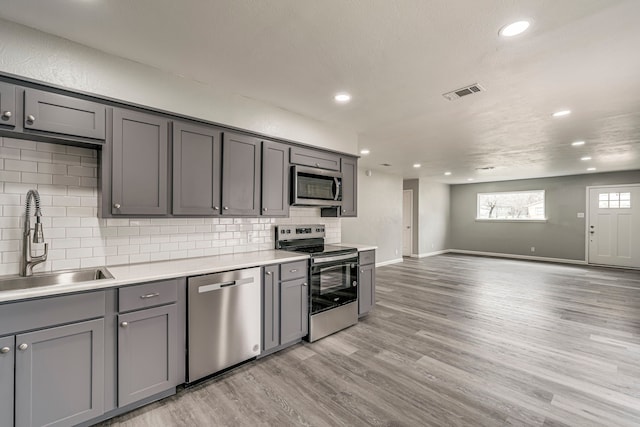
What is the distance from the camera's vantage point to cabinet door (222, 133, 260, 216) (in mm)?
2715

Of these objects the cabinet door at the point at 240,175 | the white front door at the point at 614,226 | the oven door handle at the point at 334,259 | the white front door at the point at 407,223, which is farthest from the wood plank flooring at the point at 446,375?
the white front door at the point at 407,223

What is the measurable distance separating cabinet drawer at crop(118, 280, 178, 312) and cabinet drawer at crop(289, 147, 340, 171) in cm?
182

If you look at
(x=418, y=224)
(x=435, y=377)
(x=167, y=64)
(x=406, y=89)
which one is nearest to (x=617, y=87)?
(x=406, y=89)

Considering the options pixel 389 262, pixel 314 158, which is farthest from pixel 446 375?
pixel 389 262

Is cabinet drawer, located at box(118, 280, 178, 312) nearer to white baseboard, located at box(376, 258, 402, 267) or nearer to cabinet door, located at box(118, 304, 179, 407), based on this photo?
cabinet door, located at box(118, 304, 179, 407)

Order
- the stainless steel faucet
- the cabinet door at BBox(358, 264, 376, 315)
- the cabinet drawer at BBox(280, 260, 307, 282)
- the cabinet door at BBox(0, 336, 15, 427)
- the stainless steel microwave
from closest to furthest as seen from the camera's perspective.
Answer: the cabinet door at BBox(0, 336, 15, 427) < the stainless steel faucet < the cabinet drawer at BBox(280, 260, 307, 282) < the stainless steel microwave < the cabinet door at BBox(358, 264, 376, 315)

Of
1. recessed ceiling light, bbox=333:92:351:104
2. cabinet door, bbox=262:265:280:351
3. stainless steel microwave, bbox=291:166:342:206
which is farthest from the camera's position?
stainless steel microwave, bbox=291:166:342:206

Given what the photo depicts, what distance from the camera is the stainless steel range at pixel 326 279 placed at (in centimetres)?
306

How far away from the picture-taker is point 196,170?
253 centimetres

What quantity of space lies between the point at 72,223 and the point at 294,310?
199cm

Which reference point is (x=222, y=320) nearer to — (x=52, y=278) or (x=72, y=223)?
(x=52, y=278)

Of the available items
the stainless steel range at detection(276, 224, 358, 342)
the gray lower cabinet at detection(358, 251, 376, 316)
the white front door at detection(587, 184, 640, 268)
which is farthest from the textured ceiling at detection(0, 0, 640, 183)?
the white front door at detection(587, 184, 640, 268)

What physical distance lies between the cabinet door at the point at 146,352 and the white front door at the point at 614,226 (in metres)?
10.0

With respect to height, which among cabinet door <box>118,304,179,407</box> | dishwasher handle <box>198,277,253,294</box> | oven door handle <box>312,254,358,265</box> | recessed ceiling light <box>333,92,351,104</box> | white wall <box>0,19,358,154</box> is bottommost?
cabinet door <box>118,304,179,407</box>
